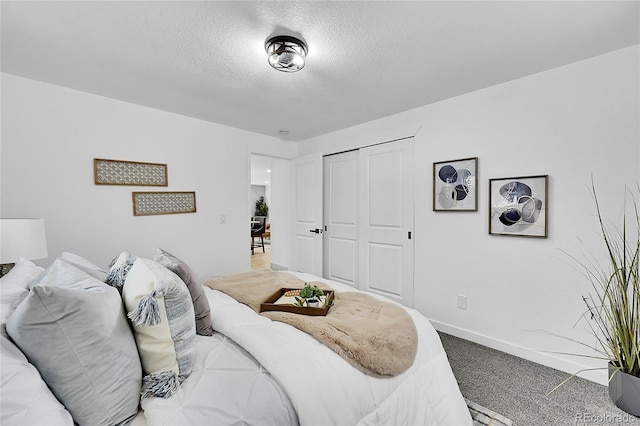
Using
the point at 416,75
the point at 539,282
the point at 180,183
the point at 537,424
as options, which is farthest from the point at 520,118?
the point at 180,183

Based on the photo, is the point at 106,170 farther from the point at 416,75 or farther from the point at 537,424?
the point at 537,424

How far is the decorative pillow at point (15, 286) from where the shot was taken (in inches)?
38.7

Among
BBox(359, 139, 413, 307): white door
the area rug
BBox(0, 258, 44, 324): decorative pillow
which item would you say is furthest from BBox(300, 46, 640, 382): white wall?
BBox(0, 258, 44, 324): decorative pillow

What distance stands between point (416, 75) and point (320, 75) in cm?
80

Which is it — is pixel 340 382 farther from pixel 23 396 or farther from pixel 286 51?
pixel 286 51

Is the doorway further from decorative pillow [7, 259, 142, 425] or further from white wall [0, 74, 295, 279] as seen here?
decorative pillow [7, 259, 142, 425]

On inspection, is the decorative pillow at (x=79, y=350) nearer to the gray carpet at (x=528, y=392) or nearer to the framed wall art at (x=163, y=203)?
the gray carpet at (x=528, y=392)

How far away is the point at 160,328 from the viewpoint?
42.6 inches

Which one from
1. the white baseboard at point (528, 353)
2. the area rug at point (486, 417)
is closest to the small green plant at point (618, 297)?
the white baseboard at point (528, 353)

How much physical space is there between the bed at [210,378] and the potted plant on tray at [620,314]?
3.55 feet

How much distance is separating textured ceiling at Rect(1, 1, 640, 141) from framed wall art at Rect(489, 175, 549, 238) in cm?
90

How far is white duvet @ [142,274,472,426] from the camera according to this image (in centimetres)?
98

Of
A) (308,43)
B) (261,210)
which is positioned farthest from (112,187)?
(261,210)

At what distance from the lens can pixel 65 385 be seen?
85 centimetres
